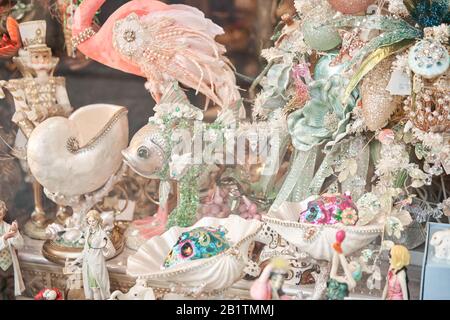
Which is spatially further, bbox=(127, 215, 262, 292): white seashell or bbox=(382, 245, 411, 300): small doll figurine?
bbox=(127, 215, 262, 292): white seashell

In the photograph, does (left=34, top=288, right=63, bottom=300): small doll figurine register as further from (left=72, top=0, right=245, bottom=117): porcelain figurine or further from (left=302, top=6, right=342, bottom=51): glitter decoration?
(left=302, top=6, right=342, bottom=51): glitter decoration

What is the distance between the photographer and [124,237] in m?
3.14

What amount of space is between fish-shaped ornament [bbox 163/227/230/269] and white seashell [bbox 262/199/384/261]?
24cm

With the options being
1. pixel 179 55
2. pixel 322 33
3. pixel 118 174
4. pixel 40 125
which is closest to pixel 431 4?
pixel 322 33

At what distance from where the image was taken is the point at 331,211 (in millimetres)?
2734

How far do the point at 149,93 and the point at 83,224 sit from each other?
26.9 inches

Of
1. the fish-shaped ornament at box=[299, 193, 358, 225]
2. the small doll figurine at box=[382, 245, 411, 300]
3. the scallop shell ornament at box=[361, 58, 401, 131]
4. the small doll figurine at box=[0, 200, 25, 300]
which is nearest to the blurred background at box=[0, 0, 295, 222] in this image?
the small doll figurine at box=[0, 200, 25, 300]

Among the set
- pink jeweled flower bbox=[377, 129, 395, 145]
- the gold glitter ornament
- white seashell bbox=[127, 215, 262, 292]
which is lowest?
white seashell bbox=[127, 215, 262, 292]

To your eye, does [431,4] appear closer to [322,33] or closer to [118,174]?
[322,33]

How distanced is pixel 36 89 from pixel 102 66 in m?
0.34

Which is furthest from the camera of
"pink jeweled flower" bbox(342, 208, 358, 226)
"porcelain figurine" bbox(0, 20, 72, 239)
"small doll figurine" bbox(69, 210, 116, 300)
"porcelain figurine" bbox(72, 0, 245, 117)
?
"porcelain figurine" bbox(0, 20, 72, 239)

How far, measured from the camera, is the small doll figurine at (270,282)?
103 inches

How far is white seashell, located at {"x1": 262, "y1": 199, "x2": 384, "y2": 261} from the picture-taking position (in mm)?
2689

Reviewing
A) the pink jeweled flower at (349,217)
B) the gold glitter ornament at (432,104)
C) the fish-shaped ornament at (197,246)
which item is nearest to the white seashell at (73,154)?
the fish-shaped ornament at (197,246)
